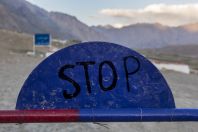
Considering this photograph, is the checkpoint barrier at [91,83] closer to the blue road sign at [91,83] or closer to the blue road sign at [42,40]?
the blue road sign at [91,83]

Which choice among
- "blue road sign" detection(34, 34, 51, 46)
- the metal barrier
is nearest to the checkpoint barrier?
the metal barrier

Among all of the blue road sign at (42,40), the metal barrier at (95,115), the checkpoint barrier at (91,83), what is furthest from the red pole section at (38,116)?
the blue road sign at (42,40)

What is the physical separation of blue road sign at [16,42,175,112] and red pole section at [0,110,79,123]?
0.40 meters

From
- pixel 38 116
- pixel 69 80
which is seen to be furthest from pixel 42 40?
pixel 38 116

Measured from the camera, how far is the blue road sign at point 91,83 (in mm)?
4133

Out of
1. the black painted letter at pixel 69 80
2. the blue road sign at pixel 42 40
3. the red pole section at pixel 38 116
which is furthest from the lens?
the blue road sign at pixel 42 40

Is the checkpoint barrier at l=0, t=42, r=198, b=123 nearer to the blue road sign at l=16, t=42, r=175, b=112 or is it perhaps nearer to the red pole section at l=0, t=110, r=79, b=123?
the blue road sign at l=16, t=42, r=175, b=112

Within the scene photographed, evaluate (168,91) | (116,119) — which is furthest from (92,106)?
(168,91)

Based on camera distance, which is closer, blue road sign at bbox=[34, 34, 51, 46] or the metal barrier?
the metal barrier

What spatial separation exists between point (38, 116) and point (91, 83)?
0.67 metres

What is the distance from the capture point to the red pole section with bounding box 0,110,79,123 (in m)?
3.71

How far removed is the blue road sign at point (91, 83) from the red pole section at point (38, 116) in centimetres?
40

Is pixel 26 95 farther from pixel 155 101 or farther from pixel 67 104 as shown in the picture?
pixel 155 101

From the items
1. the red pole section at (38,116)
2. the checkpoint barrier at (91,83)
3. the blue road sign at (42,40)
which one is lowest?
the red pole section at (38,116)
